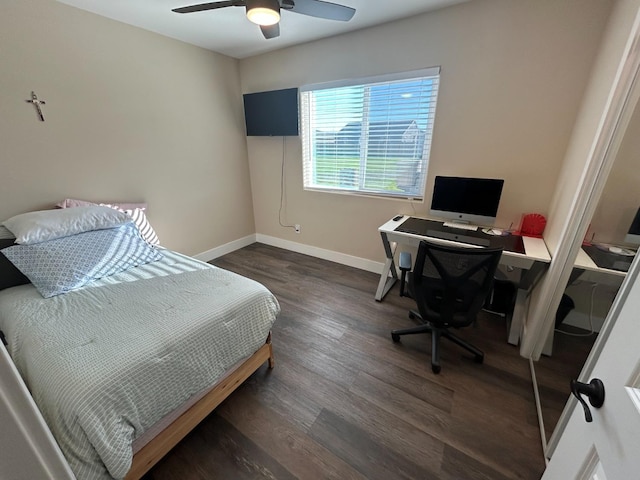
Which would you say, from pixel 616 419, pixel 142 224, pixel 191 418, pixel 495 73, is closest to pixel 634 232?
pixel 616 419

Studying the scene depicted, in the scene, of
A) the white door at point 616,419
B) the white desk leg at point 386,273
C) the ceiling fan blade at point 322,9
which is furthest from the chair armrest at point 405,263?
the ceiling fan blade at point 322,9

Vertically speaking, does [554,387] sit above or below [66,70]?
below

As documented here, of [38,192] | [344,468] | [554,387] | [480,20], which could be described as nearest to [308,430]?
[344,468]

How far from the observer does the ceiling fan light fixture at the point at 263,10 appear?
58.3 inches

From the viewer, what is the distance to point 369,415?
59.9 inches

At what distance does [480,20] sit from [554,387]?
2.66 m

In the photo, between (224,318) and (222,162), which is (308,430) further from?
(222,162)

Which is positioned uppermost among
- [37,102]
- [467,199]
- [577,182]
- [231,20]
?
[231,20]

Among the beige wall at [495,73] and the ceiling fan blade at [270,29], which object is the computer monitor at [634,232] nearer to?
the beige wall at [495,73]

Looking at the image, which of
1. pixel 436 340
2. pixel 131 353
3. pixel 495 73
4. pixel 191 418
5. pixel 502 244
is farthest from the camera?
pixel 495 73

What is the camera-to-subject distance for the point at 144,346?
1.16 metres

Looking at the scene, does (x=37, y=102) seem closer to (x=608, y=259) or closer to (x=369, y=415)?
(x=369, y=415)

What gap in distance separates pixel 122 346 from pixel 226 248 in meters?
2.65

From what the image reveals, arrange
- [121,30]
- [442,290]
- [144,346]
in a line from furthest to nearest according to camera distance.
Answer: [121,30] → [442,290] → [144,346]
